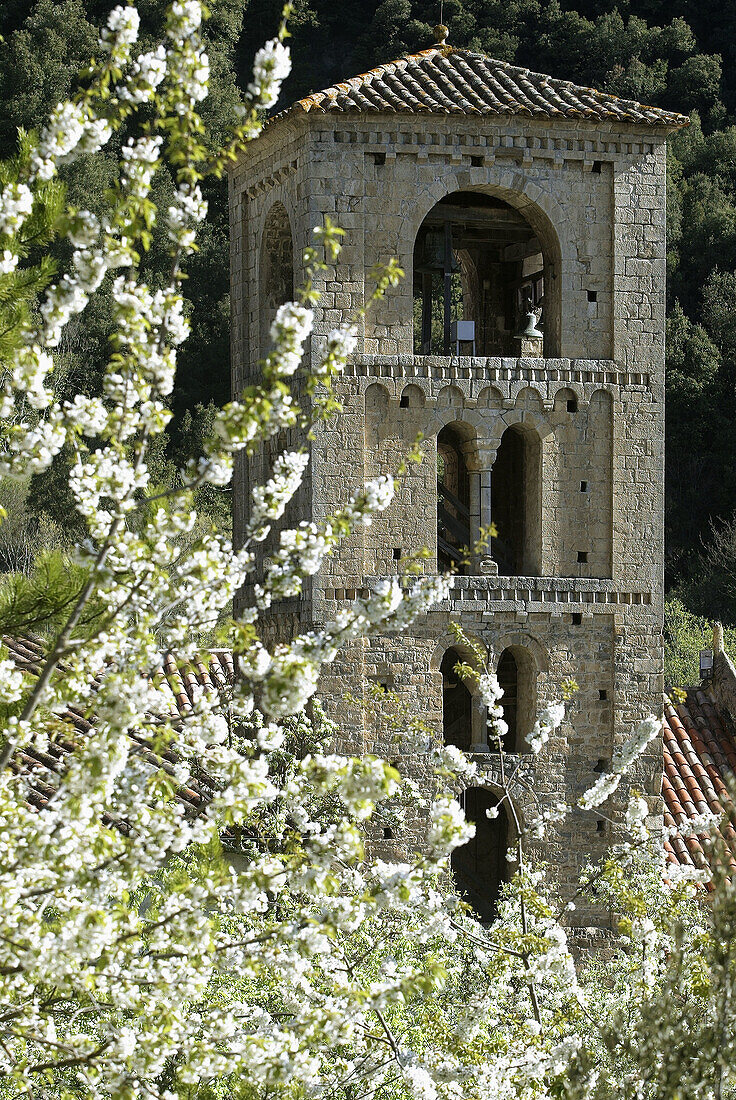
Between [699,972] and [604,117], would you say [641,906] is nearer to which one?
[699,972]

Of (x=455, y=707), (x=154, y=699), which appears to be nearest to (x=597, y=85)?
(x=455, y=707)

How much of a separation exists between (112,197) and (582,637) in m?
11.6

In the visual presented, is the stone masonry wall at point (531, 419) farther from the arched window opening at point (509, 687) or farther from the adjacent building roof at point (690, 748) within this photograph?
the arched window opening at point (509, 687)

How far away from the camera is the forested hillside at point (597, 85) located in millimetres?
37906

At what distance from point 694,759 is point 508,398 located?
4549 millimetres

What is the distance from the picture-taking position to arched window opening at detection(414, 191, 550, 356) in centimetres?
1838

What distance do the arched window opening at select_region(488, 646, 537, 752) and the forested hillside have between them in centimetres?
1843

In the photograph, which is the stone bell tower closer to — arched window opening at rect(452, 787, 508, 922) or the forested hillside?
arched window opening at rect(452, 787, 508, 922)

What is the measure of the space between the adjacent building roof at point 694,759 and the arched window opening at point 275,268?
5.86 meters

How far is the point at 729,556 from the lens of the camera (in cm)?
3934

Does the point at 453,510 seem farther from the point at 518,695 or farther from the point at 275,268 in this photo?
the point at 275,268

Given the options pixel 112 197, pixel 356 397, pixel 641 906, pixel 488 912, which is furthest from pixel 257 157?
pixel 112 197

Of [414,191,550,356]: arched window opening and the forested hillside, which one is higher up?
the forested hillside

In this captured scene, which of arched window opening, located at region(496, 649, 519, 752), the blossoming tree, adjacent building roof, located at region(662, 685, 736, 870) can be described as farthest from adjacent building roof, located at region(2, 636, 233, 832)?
adjacent building roof, located at region(662, 685, 736, 870)
